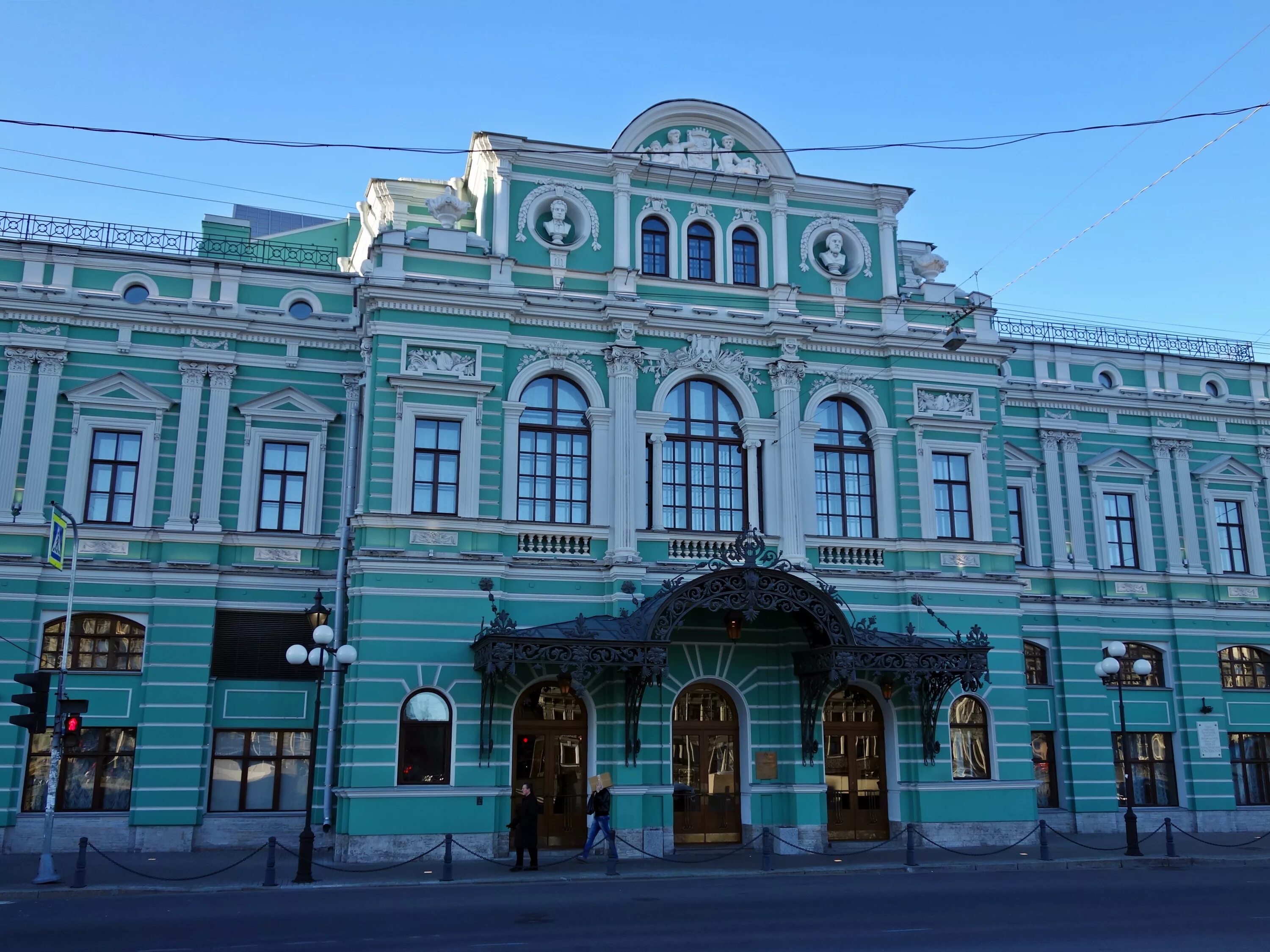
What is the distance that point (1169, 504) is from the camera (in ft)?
116

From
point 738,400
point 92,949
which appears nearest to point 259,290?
point 738,400

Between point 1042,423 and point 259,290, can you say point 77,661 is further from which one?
point 1042,423

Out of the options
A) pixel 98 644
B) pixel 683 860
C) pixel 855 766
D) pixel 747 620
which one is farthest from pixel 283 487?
pixel 855 766

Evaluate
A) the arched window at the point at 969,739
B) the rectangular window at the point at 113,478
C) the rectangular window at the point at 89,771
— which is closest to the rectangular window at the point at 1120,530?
the arched window at the point at 969,739

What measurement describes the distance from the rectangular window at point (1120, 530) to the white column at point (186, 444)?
2582 cm

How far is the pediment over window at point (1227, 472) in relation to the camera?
118ft

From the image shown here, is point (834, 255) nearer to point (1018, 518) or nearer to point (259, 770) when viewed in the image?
point (1018, 518)

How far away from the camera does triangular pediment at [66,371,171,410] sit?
90.8ft

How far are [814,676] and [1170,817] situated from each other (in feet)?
46.7

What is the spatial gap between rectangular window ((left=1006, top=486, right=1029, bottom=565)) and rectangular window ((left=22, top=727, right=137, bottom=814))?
950 inches

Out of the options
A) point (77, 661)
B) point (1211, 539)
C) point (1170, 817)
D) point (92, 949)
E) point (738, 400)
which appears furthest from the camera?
point (1211, 539)

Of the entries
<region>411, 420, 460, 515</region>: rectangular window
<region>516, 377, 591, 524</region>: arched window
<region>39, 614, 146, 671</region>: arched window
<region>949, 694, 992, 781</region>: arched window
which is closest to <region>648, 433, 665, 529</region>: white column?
<region>516, 377, 591, 524</region>: arched window

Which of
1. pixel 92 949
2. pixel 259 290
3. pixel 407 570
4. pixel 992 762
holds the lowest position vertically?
pixel 92 949

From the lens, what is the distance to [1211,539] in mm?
35594
